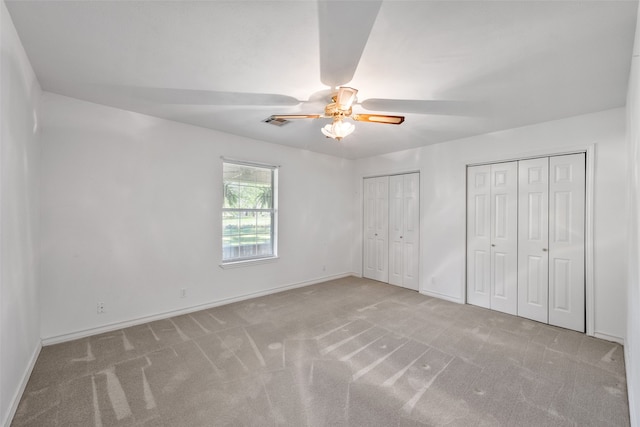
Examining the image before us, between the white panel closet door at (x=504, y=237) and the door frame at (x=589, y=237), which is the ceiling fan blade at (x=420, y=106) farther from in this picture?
the door frame at (x=589, y=237)

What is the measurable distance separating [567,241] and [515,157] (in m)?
1.16

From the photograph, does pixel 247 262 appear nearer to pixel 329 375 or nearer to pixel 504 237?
pixel 329 375

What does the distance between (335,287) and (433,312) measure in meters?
1.68

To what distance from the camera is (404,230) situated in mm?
4801

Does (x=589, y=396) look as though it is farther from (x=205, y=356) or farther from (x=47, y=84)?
(x=47, y=84)

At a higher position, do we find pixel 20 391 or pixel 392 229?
pixel 392 229

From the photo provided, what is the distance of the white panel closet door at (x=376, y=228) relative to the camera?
510cm

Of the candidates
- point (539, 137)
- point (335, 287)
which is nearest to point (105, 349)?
point (335, 287)

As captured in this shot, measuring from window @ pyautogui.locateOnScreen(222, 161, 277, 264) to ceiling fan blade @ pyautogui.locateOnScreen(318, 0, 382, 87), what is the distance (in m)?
2.34

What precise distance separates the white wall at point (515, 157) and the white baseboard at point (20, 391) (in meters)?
4.57

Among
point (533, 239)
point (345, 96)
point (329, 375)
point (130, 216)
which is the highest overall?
point (345, 96)

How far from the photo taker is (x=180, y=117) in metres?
3.25

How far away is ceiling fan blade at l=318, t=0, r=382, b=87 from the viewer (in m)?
1.47

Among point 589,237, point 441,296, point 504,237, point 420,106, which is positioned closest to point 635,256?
point 589,237
